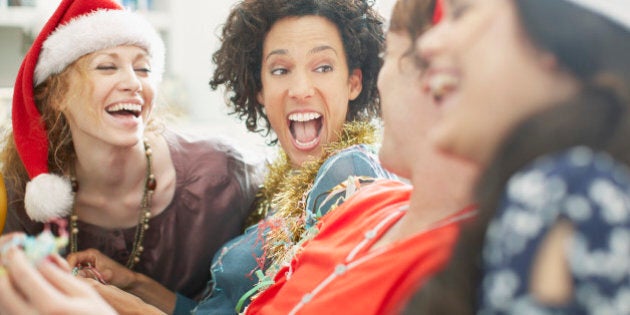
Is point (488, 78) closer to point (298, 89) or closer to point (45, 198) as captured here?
point (298, 89)

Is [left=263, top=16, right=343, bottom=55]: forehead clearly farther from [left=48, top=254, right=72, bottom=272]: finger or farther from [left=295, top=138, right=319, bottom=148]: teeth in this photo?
[left=48, top=254, right=72, bottom=272]: finger

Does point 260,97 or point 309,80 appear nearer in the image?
point 309,80

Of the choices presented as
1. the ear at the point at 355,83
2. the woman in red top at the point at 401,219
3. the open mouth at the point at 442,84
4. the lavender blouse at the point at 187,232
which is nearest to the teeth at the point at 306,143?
the ear at the point at 355,83

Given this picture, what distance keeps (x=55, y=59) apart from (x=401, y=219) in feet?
2.98

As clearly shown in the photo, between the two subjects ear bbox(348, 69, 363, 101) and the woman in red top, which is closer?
the woman in red top

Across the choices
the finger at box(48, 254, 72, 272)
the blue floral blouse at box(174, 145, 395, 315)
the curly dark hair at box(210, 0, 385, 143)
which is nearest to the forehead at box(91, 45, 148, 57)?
the curly dark hair at box(210, 0, 385, 143)

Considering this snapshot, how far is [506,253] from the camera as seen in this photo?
1.20 ft

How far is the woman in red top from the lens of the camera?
0.51 m

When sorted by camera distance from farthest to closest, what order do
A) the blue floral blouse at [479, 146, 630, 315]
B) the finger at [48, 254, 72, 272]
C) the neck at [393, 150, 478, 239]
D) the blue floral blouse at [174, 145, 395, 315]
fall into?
the blue floral blouse at [174, 145, 395, 315], the finger at [48, 254, 72, 272], the neck at [393, 150, 478, 239], the blue floral blouse at [479, 146, 630, 315]

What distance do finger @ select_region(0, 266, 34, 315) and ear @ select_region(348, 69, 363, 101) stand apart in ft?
2.57

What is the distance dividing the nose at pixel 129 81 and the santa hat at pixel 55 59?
5 cm

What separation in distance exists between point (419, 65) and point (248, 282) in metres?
0.72

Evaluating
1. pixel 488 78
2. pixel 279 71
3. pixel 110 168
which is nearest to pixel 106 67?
pixel 110 168

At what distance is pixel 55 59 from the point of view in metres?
1.31
